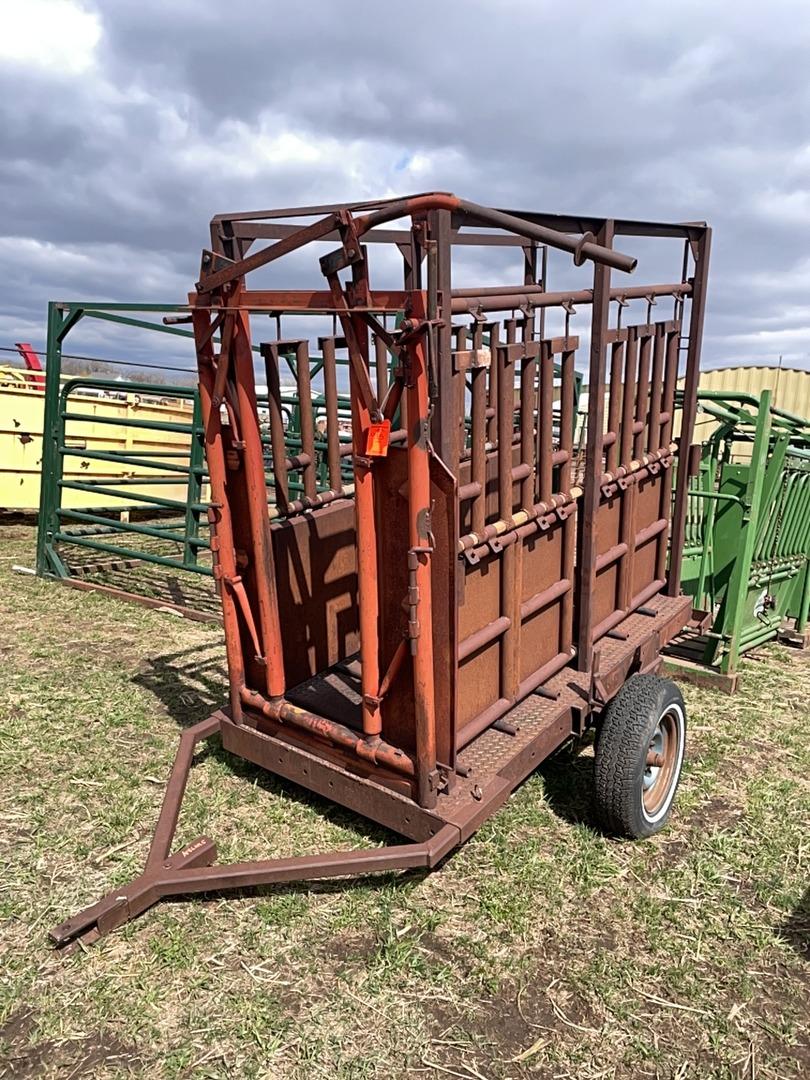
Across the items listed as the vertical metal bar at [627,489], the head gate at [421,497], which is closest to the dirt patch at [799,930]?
the head gate at [421,497]

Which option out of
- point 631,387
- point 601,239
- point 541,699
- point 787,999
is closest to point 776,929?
point 787,999

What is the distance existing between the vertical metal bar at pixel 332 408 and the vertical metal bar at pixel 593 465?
3.65 ft

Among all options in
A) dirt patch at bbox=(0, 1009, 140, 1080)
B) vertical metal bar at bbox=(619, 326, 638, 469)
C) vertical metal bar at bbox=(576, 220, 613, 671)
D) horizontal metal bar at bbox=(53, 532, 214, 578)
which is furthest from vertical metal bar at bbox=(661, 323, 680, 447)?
dirt patch at bbox=(0, 1009, 140, 1080)

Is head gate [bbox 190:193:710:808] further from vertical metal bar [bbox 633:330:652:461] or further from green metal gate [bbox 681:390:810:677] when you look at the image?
green metal gate [bbox 681:390:810:677]

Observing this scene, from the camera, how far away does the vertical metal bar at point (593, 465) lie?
10.8ft

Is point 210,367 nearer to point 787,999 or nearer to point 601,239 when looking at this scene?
point 601,239

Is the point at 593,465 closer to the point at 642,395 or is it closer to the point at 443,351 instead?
the point at 642,395

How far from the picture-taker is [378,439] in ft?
8.25

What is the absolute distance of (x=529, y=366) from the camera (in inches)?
116

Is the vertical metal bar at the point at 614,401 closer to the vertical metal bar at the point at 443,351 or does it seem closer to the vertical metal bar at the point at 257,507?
the vertical metal bar at the point at 443,351

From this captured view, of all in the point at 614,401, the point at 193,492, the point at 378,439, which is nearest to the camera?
the point at 378,439

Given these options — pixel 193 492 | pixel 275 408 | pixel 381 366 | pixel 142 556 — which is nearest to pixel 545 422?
pixel 381 366

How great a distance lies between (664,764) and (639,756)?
0.46m

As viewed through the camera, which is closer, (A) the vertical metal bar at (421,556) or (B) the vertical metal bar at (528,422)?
(A) the vertical metal bar at (421,556)
